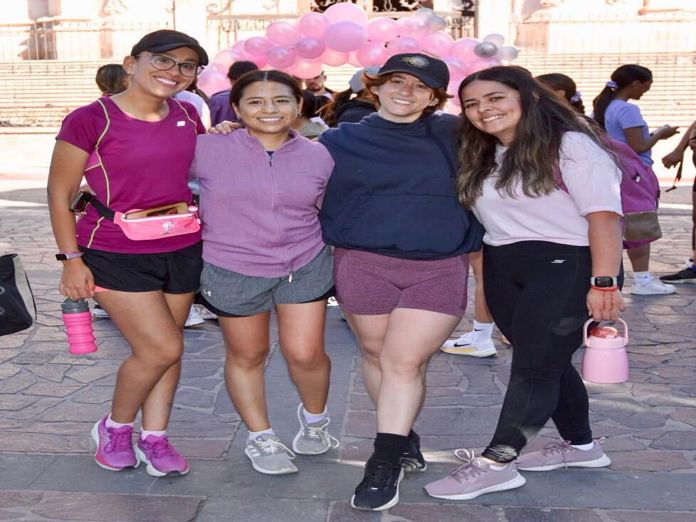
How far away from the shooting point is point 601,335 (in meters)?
4.13

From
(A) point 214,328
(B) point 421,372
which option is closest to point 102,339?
(A) point 214,328

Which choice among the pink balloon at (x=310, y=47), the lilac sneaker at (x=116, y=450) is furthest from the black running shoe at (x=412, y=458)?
the pink balloon at (x=310, y=47)

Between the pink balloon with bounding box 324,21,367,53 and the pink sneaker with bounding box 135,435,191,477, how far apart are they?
5.79 metres

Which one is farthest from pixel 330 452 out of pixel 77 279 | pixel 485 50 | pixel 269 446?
pixel 485 50

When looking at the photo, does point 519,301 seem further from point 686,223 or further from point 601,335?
point 686,223

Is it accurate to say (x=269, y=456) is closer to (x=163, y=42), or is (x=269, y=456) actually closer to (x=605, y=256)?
(x=605, y=256)

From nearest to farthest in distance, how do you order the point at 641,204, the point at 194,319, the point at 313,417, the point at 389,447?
the point at 389,447 → the point at 313,417 → the point at 641,204 → the point at 194,319

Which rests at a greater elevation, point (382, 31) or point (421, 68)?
point (382, 31)

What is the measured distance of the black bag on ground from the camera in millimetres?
3840

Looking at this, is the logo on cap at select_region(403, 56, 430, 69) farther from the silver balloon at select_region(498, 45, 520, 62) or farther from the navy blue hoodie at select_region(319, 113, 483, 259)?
the silver balloon at select_region(498, 45, 520, 62)

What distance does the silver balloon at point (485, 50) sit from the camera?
29.5ft

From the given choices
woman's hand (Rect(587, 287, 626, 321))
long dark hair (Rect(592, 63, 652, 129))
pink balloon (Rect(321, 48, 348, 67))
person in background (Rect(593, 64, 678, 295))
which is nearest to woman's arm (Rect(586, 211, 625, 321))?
woman's hand (Rect(587, 287, 626, 321))

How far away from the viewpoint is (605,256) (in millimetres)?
Result: 3725

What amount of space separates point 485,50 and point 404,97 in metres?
5.35
